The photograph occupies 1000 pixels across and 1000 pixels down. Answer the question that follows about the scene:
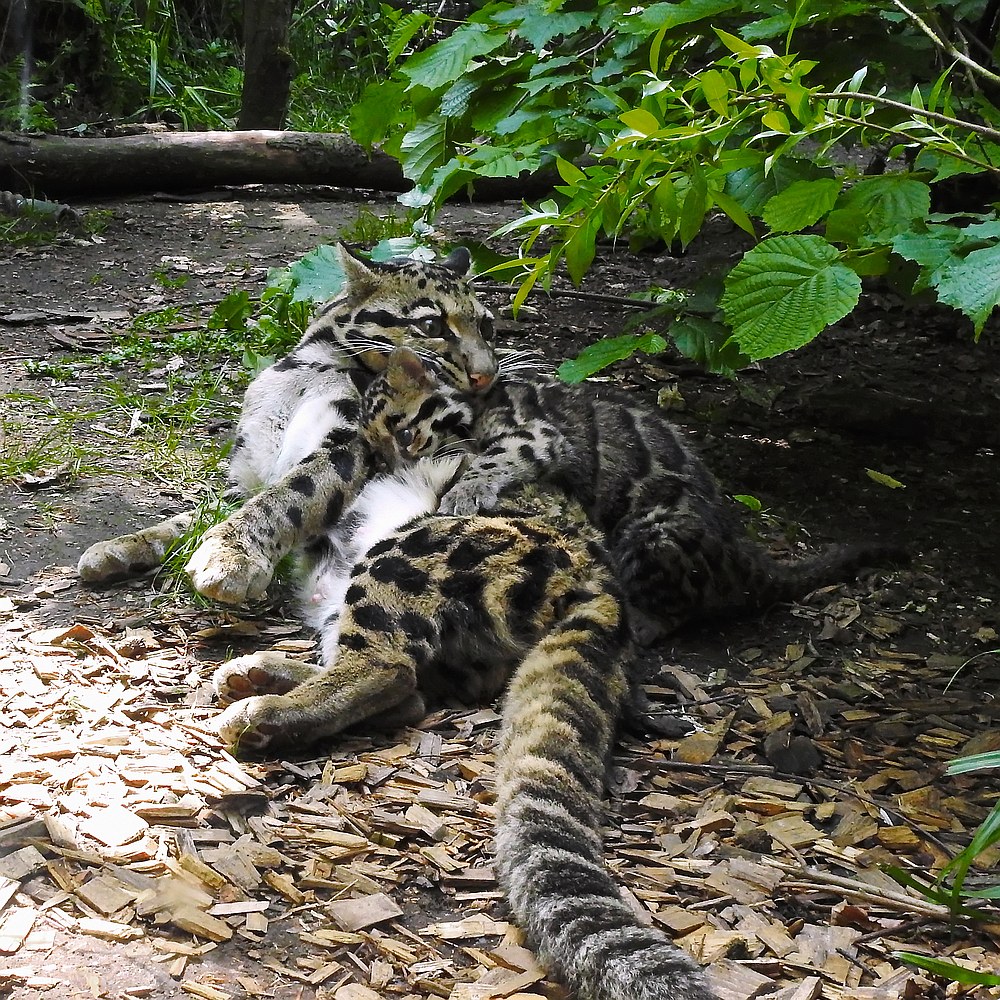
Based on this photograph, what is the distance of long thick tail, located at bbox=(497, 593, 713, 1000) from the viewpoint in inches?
89.4

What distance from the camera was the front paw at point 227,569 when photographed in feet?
12.9

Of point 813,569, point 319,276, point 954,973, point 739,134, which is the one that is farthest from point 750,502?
point 954,973

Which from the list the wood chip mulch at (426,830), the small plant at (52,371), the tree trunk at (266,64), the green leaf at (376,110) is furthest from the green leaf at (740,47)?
the tree trunk at (266,64)

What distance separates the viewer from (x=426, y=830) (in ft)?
9.91

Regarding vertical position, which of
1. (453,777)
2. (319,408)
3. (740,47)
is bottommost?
(453,777)

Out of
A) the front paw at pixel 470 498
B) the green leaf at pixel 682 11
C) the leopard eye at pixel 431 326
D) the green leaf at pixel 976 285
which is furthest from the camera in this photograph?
the leopard eye at pixel 431 326

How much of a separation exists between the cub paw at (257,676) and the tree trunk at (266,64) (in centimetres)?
915

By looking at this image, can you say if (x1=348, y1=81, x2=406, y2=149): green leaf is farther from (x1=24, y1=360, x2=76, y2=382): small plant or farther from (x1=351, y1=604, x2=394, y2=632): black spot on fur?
(x1=351, y1=604, x2=394, y2=632): black spot on fur

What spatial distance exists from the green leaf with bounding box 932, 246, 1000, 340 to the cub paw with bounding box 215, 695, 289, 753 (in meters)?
2.19

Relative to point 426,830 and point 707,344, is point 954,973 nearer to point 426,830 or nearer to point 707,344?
point 426,830

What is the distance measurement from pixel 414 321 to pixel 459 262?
762mm

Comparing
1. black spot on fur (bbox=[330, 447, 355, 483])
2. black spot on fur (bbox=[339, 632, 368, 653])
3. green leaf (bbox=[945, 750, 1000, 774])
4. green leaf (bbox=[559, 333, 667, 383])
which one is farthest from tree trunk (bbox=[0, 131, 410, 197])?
green leaf (bbox=[945, 750, 1000, 774])

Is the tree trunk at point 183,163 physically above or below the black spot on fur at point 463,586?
above

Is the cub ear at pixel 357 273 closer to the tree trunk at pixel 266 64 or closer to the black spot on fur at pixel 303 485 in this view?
the black spot on fur at pixel 303 485
